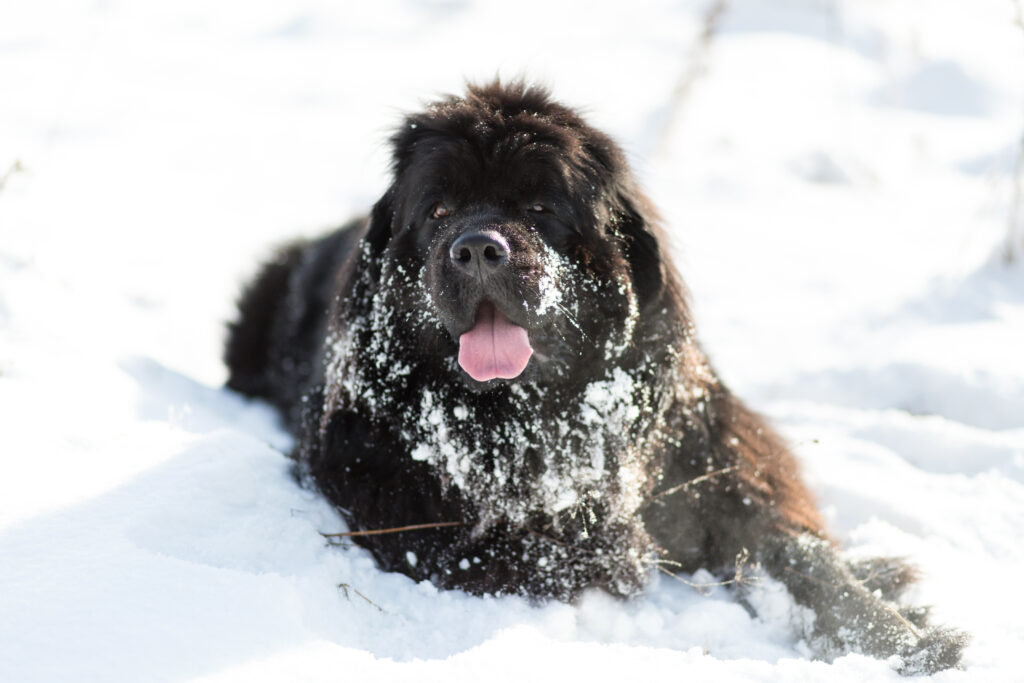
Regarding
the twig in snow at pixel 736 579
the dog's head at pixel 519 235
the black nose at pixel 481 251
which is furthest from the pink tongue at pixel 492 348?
the twig in snow at pixel 736 579

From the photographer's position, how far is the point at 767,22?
517 inches

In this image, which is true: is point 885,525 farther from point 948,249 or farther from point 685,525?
point 948,249

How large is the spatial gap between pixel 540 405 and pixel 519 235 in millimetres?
562

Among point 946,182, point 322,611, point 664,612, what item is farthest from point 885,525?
point 946,182

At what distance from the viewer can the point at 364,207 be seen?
24.9 ft

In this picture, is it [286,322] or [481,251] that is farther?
[286,322]

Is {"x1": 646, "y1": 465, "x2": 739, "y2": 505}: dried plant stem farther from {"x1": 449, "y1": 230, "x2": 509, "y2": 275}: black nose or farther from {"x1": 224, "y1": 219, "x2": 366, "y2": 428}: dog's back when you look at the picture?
{"x1": 224, "y1": 219, "x2": 366, "y2": 428}: dog's back

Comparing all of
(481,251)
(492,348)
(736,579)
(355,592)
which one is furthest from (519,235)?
(736,579)

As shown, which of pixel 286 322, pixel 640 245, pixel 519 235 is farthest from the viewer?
pixel 286 322

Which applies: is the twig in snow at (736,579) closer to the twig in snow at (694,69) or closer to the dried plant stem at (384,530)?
the dried plant stem at (384,530)

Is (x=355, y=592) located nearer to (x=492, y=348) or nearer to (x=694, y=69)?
(x=492, y=348)

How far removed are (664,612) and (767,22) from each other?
1294cm

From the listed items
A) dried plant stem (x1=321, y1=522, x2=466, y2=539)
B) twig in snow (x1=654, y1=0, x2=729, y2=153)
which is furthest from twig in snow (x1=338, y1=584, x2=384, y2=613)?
twig in snow (x1=654, y1=0, x2=729, y2=153)

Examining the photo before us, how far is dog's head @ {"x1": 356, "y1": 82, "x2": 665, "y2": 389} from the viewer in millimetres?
2359
